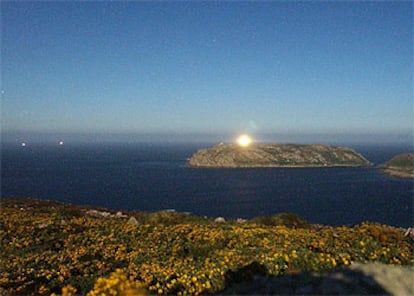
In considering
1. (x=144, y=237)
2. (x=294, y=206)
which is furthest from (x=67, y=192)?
(x=144, y=237)

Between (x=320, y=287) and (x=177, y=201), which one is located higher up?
(x=320, y=287)

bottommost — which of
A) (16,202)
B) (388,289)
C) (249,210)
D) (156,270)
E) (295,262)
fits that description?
(249,210)

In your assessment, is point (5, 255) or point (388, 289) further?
point (5, 255)

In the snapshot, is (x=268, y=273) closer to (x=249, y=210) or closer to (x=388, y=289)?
(x=388, y=289)

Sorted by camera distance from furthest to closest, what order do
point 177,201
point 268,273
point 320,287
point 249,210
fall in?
point 177,201 < point 249,210 < point 268,273 < point 320,287

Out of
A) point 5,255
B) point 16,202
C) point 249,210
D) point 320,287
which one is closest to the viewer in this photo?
point 320,287

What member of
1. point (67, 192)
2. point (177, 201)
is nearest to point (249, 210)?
point (177, 201)
